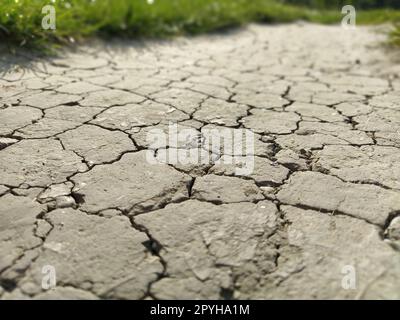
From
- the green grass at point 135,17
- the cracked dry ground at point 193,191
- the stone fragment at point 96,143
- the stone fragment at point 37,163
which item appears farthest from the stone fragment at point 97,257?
the green grass at point 135,17

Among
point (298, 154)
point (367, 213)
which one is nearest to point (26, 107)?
point (298, 154)

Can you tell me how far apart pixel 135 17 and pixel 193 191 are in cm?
274

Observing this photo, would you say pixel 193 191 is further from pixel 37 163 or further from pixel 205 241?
pixel 37 163

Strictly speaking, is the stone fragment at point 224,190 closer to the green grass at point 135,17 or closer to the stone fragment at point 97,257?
the stone fragment at point 97,257

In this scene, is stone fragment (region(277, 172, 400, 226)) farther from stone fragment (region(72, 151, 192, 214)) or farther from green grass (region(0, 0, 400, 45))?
green grass (region(0, 0, 400, 45))

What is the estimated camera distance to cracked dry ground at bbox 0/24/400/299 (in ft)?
3.67

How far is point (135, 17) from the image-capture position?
12.4 feet

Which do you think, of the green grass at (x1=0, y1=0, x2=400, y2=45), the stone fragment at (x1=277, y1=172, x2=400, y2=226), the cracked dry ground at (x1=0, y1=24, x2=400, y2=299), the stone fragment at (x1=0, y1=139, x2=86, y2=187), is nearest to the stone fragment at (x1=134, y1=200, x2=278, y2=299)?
the cracked dry ground at (x1=0, y1=24, x2=400, y2=299)

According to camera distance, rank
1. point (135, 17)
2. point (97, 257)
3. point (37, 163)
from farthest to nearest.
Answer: point (135, 17) < point (37, 163) < point (97, 257)

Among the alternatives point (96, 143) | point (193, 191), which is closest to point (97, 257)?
point (193, 191)

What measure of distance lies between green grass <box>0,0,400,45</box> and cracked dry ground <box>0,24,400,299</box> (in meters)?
0.35

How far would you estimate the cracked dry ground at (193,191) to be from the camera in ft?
3.67
